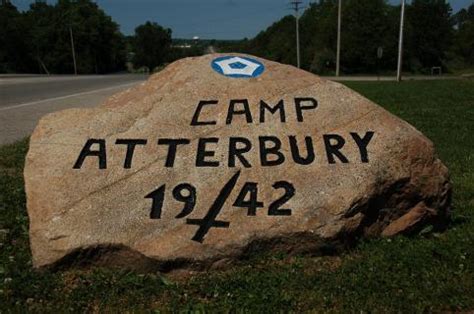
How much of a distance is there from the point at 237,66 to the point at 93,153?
5.10ft

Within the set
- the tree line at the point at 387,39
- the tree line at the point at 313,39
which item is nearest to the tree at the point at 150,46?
the tree line at the point at 313,39

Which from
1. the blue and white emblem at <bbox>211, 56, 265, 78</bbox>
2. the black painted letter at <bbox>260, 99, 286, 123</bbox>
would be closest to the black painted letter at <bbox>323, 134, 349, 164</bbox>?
the black painted letter at <bbox>260, 99, 286, 123</bbox>

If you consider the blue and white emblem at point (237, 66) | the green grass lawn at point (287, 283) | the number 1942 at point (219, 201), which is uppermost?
the blue and white emblem at point (237, 66)

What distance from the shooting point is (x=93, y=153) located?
14.8 feet

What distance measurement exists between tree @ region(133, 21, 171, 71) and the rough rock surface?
317 ft

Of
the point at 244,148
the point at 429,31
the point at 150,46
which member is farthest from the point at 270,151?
the point at 150,46

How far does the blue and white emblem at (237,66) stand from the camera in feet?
16.8

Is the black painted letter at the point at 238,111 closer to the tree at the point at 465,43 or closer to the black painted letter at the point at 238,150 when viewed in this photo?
the black painted letter at the point at 238,150

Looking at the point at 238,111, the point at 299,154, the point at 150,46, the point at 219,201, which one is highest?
the point at 238,111

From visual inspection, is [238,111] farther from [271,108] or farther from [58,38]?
[58,38]

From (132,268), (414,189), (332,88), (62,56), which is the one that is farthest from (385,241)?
(62,56)

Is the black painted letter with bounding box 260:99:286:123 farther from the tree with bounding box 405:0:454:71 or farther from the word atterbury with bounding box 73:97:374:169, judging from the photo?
the tree with bounding box 405:0:454:71

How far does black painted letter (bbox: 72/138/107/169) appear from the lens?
4441mm

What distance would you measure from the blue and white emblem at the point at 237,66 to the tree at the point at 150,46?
96189 mm
